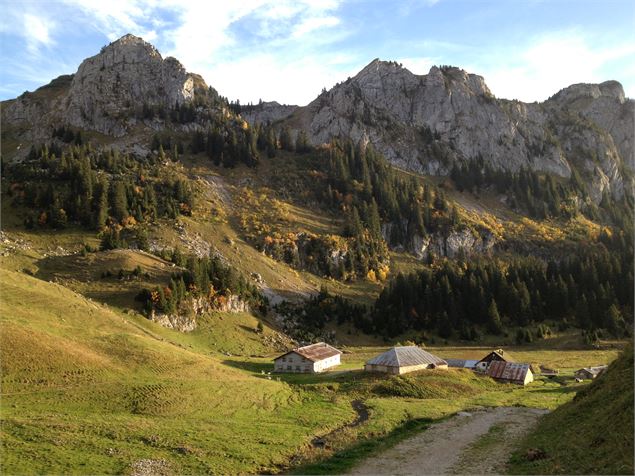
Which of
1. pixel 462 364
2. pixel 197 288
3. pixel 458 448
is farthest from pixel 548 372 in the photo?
pixel 197 288

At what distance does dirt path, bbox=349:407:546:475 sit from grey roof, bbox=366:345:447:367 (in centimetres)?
2037

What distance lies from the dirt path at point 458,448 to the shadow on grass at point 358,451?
800 mm

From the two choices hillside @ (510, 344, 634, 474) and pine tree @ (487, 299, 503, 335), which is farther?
pine tree @ (487, 299, 503, 335)

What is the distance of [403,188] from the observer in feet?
647

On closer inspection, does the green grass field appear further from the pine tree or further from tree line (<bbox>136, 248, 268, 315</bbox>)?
the pine tree

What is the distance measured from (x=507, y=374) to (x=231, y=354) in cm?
4635

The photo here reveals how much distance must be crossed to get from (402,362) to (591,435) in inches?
1701

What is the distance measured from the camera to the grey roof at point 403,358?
6994cm

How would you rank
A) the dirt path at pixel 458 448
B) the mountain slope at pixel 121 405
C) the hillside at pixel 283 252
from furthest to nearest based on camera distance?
the hillside at pixel 283 252 → the dirt path at pixel 458 448 → the mountain slope at pixel 121 405

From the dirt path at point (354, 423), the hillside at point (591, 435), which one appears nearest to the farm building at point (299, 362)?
the dirt path at point (354, 423)

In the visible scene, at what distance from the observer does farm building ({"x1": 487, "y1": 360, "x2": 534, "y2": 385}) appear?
240ft

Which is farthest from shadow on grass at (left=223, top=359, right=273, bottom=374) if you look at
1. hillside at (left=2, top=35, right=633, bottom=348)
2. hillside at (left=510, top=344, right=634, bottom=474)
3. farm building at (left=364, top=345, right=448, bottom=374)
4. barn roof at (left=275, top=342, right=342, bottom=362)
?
hillside at (left=510, top=344, right=634, bottom=474)

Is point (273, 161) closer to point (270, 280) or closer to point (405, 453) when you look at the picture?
point (270, 280)

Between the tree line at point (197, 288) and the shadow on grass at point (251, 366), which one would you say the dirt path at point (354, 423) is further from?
the tree line at point (197, 288)
